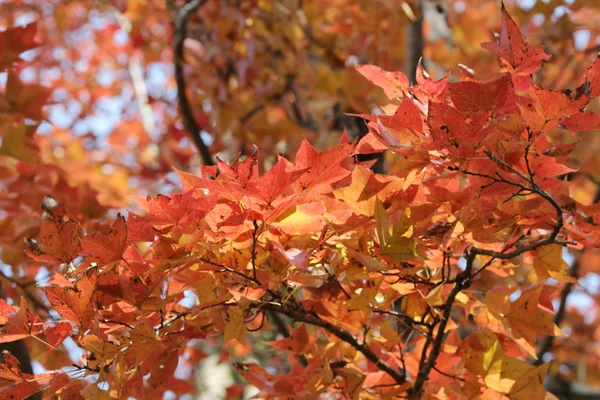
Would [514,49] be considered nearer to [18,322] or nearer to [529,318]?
[529,318]

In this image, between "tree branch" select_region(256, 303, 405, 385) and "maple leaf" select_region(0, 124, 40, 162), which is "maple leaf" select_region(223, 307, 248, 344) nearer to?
"tree branch" select_region(256, 303, 405, 385)

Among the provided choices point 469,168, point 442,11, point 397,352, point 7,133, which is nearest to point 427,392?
point 397,352

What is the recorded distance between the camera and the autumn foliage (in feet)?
2.15

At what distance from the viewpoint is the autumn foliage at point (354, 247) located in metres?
0.65

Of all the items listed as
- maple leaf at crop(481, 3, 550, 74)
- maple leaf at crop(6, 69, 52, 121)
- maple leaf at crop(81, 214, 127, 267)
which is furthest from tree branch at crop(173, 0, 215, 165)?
maple leaf at crop(481, 3, 550, 74)

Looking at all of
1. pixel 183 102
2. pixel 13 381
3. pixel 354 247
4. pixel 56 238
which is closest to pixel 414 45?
pixel 183 102

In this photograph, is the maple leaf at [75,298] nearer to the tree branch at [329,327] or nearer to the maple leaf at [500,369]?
the tree branch at [329,327]

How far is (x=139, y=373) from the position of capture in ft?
2.48

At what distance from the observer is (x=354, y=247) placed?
0.73 m

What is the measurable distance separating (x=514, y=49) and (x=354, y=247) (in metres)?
0.29

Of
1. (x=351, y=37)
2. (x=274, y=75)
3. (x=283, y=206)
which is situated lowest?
(x=274, y=75)

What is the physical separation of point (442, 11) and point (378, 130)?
5.45 feet

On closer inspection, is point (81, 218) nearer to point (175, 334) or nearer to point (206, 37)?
point (175, 334)

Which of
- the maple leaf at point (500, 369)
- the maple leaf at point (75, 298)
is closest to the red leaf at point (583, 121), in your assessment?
the maple leaf at point (500, 369)
